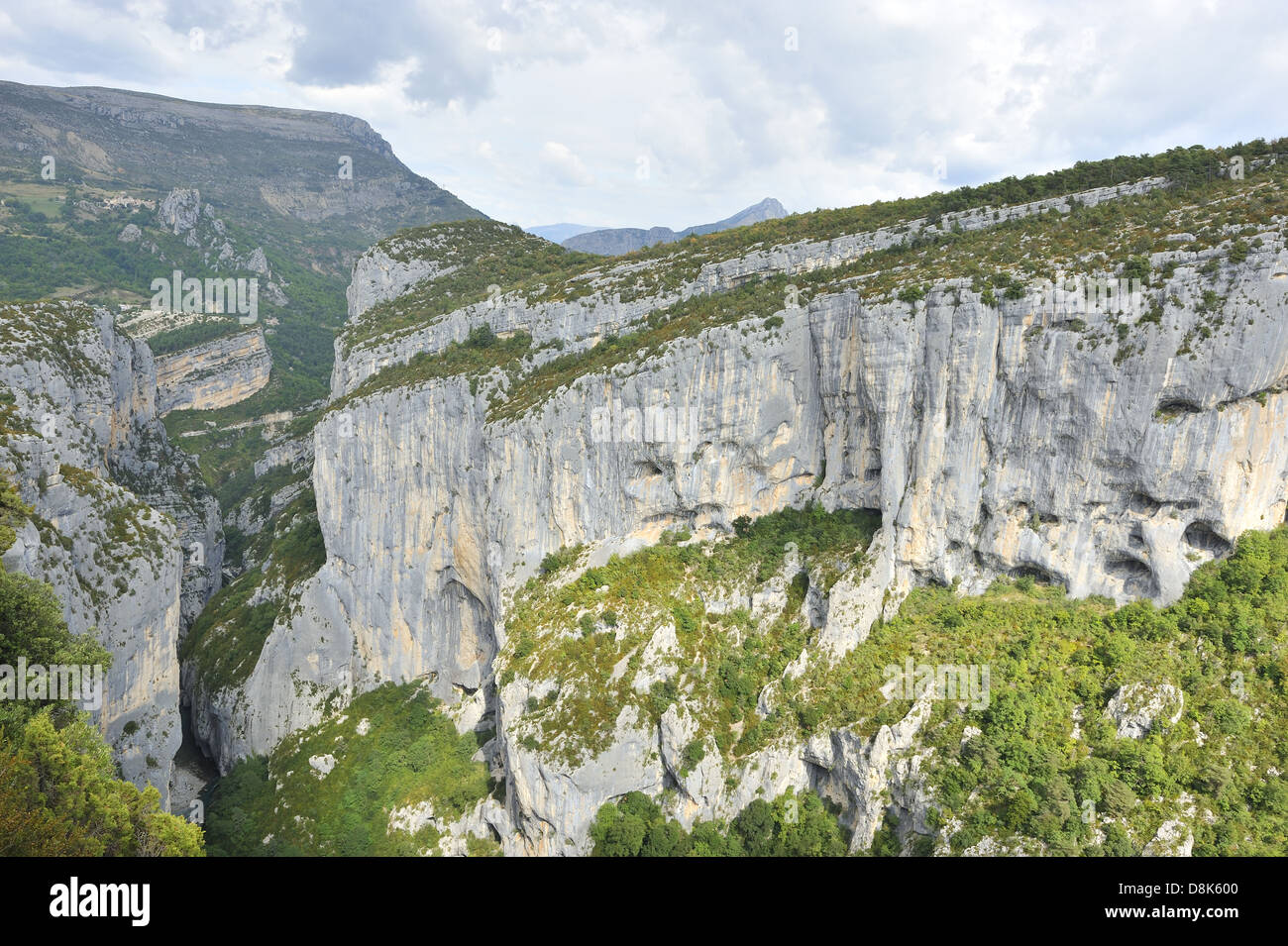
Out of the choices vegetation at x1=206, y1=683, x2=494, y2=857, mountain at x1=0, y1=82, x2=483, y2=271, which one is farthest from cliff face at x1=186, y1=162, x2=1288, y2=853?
mountain at x1=0, y1=82, x2=483, y2=271

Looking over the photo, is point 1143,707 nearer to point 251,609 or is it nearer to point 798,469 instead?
point 798,469

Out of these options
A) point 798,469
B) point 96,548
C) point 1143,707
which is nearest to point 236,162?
point 96,548

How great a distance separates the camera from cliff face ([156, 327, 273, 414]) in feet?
263

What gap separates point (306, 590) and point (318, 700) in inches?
265

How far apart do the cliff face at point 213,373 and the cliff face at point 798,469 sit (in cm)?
5594

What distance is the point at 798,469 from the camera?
35.2 meters

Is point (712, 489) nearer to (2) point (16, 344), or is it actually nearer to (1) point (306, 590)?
(1) point (306, 590)

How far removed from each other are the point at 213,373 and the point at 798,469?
265 ft

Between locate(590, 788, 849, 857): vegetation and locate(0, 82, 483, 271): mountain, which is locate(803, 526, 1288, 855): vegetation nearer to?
locate(590, 788, 849, 857): vegetation

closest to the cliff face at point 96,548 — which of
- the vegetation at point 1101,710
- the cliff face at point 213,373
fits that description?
the vegetation at point 1101,710

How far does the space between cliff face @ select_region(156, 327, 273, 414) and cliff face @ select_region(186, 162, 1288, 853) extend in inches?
2202
